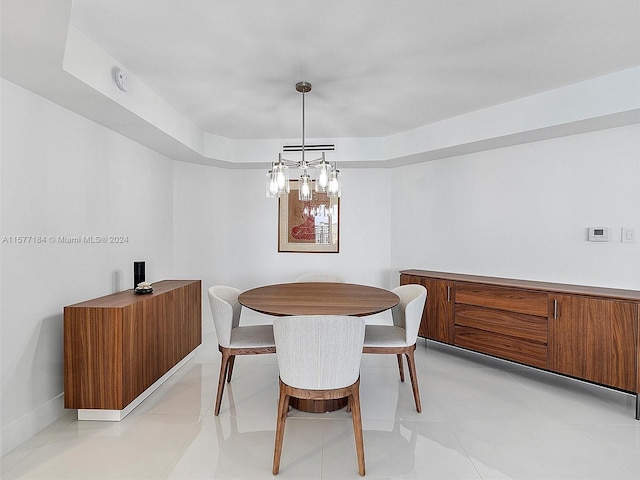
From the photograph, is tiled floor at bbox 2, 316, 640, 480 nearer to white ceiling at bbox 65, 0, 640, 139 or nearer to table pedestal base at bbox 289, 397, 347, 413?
table pedestal base at bbox 289, 397, 347, 413

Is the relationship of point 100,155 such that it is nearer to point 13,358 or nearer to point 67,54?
point 67,54

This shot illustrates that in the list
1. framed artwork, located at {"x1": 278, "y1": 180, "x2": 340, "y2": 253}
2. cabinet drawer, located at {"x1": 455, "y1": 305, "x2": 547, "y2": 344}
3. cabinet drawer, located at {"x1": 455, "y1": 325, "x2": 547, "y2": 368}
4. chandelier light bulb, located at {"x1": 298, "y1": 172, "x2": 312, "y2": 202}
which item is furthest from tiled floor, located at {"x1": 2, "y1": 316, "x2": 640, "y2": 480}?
framed artwork, located at {"x1": 278, "y1": 180, "x2": 340, "y2": 253}

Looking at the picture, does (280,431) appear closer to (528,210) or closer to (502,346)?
(502,346)

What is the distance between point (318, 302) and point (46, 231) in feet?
6.62

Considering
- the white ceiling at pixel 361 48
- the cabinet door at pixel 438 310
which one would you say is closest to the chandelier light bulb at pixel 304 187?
the white ceiling at pixel 361 48

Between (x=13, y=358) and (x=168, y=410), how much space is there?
1061mm

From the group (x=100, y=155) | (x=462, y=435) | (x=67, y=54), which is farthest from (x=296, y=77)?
(x=462, y=435)

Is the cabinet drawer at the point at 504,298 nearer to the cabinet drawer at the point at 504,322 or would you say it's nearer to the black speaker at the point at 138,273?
the cabinet drawer at the point at 504,322

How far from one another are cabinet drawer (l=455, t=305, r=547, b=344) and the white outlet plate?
98 centimetres

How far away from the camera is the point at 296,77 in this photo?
9.68 feet

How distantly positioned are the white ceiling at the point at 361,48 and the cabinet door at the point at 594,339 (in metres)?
1.84

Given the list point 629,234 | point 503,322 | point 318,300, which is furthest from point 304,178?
point 629,234

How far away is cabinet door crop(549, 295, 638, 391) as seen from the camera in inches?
109

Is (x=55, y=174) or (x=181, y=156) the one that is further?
(x=181, y=156)
